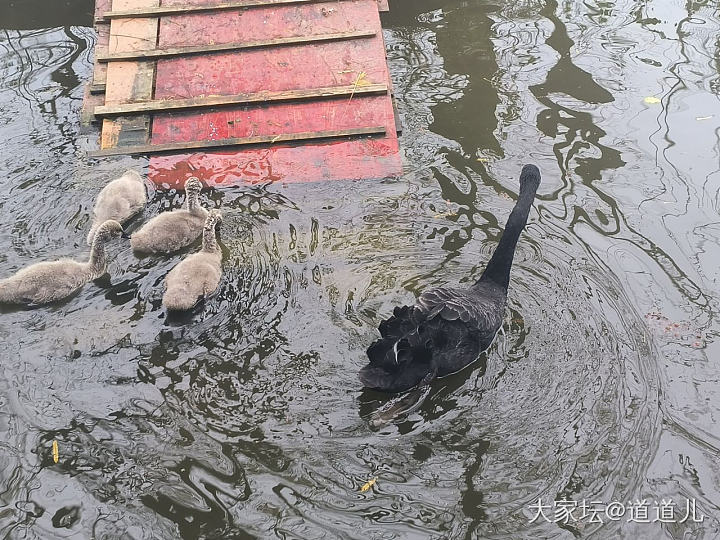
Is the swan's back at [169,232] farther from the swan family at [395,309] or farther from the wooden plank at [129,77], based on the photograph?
the wooden plank at [129,77]

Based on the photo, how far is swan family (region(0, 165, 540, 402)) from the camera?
4.23 meters

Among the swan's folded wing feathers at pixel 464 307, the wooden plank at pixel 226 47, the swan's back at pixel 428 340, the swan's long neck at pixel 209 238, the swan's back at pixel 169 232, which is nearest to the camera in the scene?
the swan's back at pixel 428 340

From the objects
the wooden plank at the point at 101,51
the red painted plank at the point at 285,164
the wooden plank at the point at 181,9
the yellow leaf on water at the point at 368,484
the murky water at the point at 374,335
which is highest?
the wooden plank at the point at 181,9

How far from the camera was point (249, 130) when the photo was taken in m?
6.57

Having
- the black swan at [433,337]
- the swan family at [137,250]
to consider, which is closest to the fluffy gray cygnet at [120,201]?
the swan family at [137,250]

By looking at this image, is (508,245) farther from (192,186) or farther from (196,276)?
(192,186)

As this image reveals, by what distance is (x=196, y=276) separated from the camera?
492cm

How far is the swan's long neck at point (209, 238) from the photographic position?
17.3ft

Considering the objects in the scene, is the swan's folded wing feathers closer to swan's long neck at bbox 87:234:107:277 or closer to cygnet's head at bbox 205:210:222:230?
cygnet's head at bbox 205:210:222:230

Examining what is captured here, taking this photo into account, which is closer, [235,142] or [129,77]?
[235,142]

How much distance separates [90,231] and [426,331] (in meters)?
2.84

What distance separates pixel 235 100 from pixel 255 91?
0.25 metres

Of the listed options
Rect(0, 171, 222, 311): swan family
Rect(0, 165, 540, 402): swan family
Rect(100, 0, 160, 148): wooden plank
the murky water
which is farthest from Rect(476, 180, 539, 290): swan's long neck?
Rect(100, 0, 160, 148): wooden plank

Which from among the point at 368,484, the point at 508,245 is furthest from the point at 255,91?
the point at 368,484
